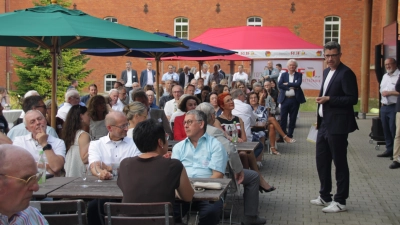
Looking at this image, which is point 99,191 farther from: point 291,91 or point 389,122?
point 291,91

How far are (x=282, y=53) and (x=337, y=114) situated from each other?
28.0ft

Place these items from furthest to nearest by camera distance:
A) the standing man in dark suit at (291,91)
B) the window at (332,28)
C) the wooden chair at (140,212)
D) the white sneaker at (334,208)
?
the window at (332,28)
the standing man in dark suit at (291,91)
the white sneaker at (334,208)
the wooden chair at (140,212)

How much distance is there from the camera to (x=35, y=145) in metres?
6.38

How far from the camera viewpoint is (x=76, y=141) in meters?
6.87

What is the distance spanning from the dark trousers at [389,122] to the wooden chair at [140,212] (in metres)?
8.63

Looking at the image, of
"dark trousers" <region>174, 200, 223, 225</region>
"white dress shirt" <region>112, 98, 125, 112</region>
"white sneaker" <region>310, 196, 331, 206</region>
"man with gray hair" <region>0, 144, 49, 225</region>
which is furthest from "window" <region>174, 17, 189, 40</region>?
"man with gray hair" <region>0, 144, 49, 225</region>

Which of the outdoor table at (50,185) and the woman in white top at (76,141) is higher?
the woman in white top at (76,141)

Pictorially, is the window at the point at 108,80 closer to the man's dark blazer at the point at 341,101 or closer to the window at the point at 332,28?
the window at the point at 332,28

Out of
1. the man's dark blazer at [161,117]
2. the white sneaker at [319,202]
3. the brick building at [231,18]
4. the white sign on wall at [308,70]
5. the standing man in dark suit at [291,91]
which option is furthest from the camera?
the brick building at [231,18]

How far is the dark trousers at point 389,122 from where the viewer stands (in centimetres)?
1220

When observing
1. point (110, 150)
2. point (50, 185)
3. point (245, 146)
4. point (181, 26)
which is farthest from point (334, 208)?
point (181, 26)

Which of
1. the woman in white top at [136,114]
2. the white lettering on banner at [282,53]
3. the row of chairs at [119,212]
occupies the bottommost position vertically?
the row of chairs at [119,212]

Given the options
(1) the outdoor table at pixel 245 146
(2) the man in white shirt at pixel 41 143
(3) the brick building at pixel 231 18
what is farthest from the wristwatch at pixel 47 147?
(3) the brick building at pixel 231 18

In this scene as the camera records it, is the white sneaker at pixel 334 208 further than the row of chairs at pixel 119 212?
Yes
